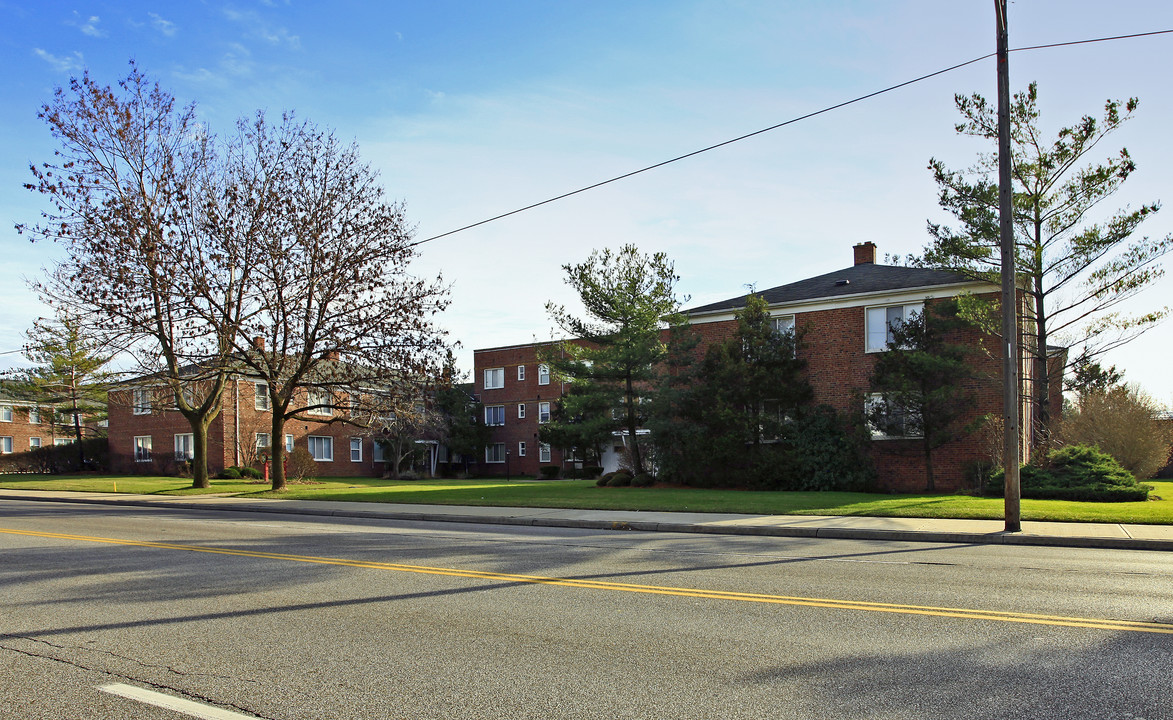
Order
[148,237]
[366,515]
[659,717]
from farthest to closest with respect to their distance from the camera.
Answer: [148,237] → [366,515] → [659,717]

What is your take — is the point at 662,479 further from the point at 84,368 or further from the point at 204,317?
the point at 84,368

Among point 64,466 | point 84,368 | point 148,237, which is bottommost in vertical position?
point 64,466

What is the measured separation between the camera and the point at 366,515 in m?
19.8

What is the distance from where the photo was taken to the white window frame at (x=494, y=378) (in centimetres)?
5588

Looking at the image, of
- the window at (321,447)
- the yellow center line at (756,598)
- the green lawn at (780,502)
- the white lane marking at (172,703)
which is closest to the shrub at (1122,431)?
the green lawn at (780,502)

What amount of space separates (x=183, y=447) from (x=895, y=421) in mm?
39391

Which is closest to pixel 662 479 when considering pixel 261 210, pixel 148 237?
pixel 261 210

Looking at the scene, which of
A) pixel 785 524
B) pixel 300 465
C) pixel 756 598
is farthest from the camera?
pixel 300 465

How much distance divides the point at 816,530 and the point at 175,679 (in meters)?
11.3

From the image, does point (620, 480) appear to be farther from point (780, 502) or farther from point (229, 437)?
point (229, 437)

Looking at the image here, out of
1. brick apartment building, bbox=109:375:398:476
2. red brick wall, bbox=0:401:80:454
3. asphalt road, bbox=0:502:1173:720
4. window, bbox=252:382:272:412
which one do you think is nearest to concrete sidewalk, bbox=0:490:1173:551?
asphalt road, bbox=0:502:1173:720

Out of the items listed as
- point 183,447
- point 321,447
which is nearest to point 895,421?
point 321,447

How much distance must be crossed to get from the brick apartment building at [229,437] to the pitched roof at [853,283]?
22336 mm

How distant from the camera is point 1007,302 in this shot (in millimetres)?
14109
